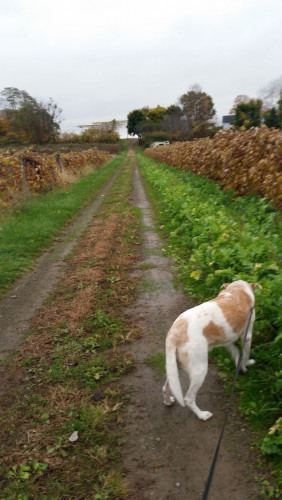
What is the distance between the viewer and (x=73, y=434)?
283cm

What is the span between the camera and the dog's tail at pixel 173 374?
8.27 feet

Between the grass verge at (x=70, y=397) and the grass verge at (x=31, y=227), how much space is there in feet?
4.54

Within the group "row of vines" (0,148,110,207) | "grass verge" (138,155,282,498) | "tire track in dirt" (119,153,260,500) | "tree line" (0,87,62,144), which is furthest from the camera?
"tree line" (0,87,62,144)

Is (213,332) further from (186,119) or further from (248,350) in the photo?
(186,119)

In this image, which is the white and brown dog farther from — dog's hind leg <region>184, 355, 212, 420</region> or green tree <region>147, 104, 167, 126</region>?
green tree <region>147, 104, 167, 126</region>

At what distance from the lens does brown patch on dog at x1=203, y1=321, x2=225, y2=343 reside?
2.73 meters

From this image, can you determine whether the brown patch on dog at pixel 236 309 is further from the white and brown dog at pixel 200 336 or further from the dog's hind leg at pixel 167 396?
the dog's hind leg at pixel 167 396

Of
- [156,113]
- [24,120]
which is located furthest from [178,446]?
[156,113]

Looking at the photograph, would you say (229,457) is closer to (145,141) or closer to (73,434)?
(73,434)

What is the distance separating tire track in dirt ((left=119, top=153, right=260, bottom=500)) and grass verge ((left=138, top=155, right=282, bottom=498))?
0.18 m

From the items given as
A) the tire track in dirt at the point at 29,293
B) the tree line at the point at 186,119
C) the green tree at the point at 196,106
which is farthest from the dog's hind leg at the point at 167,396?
the green tree at the point at 196,106

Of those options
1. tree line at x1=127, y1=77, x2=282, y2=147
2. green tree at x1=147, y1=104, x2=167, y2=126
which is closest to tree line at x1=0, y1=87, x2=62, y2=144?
tree line at x1=127, y1=77, x2=282, y2=147

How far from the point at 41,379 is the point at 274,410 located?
238 centimetres

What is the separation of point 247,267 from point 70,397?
104 inches
